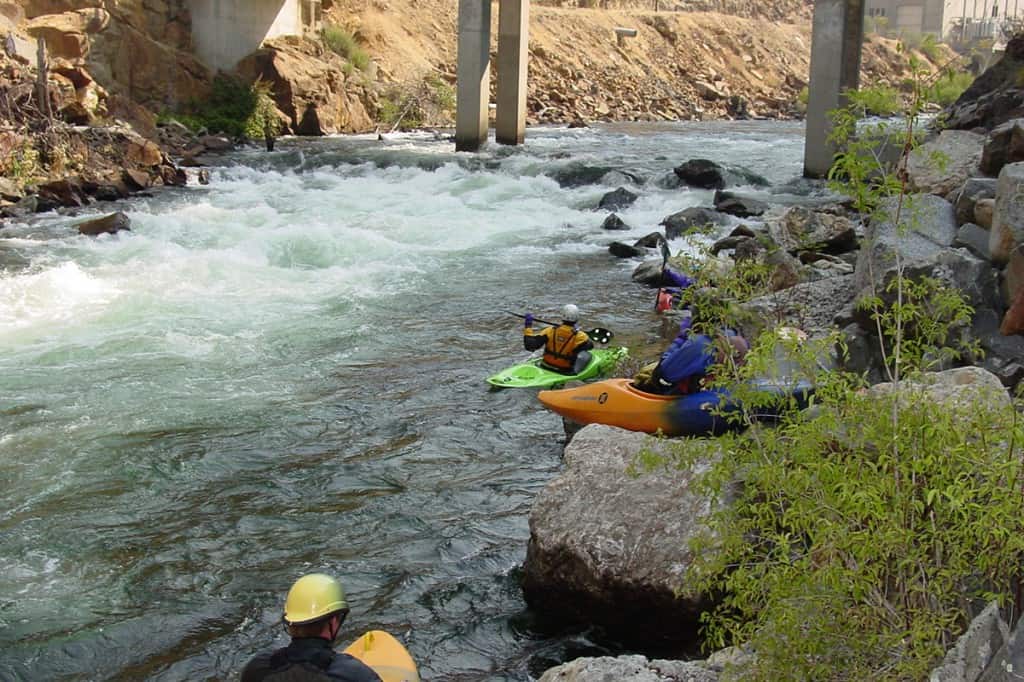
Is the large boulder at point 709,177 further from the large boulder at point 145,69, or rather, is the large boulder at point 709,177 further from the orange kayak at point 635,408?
the large boulder at point 145,69

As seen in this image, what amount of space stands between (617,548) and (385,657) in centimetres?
128

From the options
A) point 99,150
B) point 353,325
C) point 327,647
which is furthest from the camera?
point 99,150

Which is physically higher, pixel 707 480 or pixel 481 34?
pixel 481 34

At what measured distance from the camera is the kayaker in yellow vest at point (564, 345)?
8.55 metres

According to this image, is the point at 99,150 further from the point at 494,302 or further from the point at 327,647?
the point at 327,647

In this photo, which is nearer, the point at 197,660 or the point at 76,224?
the point at 197,660

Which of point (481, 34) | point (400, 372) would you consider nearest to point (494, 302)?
point (400, 372)

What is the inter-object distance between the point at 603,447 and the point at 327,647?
7.84ft

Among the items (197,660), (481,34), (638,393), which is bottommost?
(197,660)

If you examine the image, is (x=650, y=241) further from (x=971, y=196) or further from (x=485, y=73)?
(x=485, y=73)

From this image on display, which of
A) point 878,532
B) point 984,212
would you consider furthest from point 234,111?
point 878,532

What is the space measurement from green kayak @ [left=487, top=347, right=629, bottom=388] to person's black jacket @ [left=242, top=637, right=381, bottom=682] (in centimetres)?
523

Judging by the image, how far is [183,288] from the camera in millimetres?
11828

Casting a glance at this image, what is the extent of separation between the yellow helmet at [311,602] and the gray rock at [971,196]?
693cm
